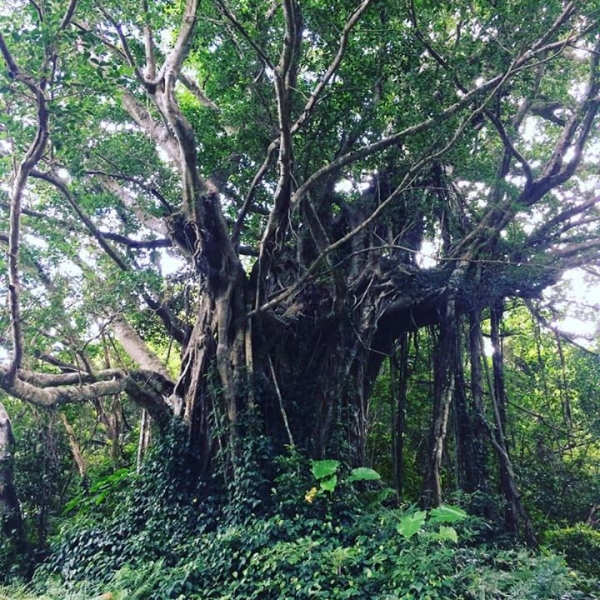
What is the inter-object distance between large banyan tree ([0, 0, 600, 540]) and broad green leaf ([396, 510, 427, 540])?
1.44m

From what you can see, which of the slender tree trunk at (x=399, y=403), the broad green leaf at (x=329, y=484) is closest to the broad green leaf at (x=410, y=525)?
the broad green leaf at (x=329, y=484)

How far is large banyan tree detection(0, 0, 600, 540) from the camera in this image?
4496 mm

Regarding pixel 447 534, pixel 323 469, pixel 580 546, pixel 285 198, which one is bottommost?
pixel 580 546

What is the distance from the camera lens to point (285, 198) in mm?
4754

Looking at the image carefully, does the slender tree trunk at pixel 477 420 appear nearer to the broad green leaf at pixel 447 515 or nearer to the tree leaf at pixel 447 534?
the broad green leaf at pixel 447 515

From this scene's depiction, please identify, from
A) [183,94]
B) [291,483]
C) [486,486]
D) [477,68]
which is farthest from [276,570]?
[183,94]

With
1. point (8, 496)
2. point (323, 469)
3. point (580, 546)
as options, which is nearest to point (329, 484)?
point (323, 469)

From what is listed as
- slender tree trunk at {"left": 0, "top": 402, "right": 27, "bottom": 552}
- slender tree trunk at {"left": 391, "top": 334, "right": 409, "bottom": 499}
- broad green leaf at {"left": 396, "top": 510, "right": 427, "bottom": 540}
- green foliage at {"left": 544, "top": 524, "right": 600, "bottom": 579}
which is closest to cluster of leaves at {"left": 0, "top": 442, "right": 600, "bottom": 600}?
broad green leaf at {"left": 396, "top": 510, "right": 427, "bottom": 540}

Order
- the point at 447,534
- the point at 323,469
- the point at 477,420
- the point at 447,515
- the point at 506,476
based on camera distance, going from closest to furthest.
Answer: the point at 447,534
the point at 447,515
the point at 323,469
the point at 506,476
the point at 477,420

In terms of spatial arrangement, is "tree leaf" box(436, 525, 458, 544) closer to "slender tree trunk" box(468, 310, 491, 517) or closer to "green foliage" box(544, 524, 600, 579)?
"slender tree trunk" box(468, 310, 491, 517)

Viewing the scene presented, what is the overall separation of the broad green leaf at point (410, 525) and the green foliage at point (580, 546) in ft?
10.1

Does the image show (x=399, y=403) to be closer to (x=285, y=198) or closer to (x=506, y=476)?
(x=506, y=476)

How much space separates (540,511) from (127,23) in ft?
24.3

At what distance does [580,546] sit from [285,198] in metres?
5.05
